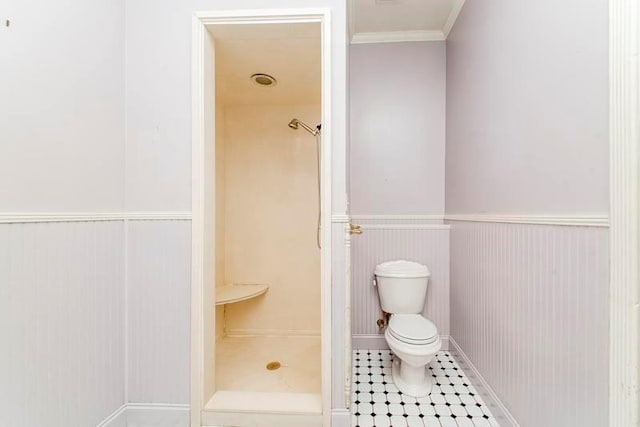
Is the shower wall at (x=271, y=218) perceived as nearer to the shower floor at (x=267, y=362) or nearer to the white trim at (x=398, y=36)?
the shower floor at (x=267, y=362)

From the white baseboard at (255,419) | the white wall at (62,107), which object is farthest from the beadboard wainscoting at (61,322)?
the white baseboard at (255,419)

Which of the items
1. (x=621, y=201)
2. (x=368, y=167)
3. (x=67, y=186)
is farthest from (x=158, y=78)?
(x=621, y=201)

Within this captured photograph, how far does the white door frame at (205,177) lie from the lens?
1.49 metres

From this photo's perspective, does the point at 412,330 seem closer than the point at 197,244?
No

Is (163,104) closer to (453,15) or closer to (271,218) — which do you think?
(271,218)

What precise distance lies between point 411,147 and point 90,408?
248cm

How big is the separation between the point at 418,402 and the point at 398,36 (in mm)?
2560

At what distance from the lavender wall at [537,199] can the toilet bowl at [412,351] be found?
313mm

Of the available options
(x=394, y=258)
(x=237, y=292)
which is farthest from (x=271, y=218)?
(x=394, y=258)

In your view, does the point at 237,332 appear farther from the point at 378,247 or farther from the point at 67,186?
the point at 67,186

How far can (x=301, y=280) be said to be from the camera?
2664 millimetres

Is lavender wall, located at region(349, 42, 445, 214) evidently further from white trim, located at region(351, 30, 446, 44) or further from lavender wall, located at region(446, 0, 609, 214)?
lavender wall, located at region(446, 0, 609, 214)

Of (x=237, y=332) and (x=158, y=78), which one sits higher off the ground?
(x=158, y=78)

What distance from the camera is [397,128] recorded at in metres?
2.35
